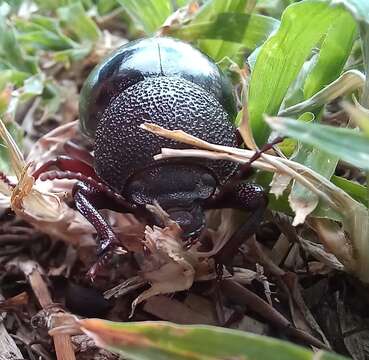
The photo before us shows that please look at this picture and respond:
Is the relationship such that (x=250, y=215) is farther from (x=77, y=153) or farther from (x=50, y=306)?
(x=77, y=153)

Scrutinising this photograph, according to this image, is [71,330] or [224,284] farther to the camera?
[224,284]

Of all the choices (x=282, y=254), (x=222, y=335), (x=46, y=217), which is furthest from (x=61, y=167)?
(x=222, y=335)

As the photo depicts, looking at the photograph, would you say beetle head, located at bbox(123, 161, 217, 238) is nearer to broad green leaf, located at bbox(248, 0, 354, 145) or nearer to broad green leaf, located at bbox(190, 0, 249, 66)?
Result: broad green leaf, located at bbox(248, 0, 354, 145)

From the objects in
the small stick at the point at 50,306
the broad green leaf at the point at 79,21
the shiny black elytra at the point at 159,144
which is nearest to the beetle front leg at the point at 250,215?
the shiny black elytra at the point at 159,144

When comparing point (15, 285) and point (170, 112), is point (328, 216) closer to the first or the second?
point (170, 112)

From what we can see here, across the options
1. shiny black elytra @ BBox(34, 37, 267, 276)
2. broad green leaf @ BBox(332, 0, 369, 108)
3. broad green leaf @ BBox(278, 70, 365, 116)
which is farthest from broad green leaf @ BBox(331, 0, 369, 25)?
shiny black elytra @ BBox(34, 37, 267, 276)

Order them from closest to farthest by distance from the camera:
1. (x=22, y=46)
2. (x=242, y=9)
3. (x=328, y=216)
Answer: (x=328, y=216) → (x=242, y=9) → (x=22, y=46)

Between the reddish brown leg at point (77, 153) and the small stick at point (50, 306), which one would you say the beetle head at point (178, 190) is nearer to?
the small stick at point (50, 306)
